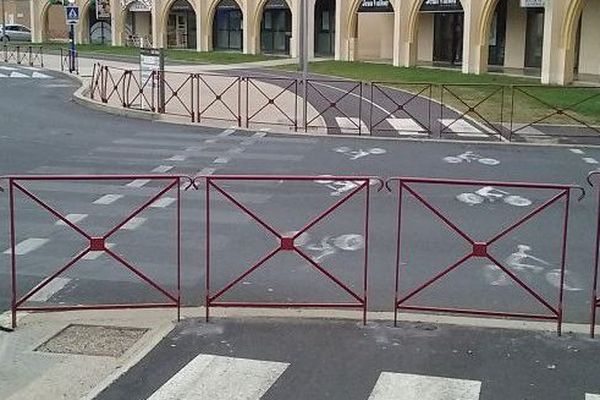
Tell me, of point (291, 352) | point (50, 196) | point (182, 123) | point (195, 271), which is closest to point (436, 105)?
point (182, 123)

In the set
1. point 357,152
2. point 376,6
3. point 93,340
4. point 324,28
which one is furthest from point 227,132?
point 324,28

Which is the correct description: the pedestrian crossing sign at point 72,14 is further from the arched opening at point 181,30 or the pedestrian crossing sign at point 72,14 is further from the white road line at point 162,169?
the arched opening at point 181,30

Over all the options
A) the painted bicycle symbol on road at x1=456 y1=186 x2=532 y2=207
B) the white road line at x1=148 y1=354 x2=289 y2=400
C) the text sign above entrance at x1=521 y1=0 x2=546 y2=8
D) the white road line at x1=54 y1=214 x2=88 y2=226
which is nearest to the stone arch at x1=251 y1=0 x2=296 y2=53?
Result: the text sign above entrance at x1=521 y1=0 x2=546 y2=8

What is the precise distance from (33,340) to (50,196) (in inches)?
244

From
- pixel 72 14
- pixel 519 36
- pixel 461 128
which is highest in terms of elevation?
pixel 72 14

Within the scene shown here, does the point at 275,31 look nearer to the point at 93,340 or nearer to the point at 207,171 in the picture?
the point at 207,171

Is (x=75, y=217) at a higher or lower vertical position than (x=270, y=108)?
lower

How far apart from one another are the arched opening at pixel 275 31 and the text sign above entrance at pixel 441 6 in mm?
15507

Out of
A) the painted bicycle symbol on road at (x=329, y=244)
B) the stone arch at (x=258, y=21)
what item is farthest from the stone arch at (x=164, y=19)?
the painted bicycle symbol on road at (x=329, y=244)

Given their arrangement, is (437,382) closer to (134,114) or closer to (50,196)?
(50,196)

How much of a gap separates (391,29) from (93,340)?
47.9 m

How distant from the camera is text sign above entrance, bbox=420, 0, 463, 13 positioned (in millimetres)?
41500

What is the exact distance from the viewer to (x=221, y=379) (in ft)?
20.2

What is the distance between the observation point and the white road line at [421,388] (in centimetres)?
589
